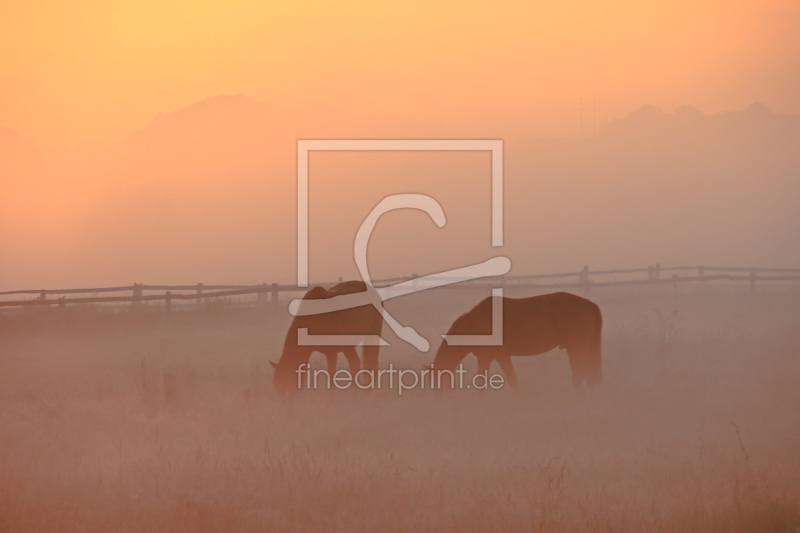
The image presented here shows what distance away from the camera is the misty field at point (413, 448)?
5625 millimetres

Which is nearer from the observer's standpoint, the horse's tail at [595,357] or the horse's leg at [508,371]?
the horse's leg at [508,371]

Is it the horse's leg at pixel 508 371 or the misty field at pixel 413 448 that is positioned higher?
the horse's leg at pixel 508 371

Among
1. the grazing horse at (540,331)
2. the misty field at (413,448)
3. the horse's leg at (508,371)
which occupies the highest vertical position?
the grazing horse at (540,331)

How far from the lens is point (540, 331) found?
1020cm

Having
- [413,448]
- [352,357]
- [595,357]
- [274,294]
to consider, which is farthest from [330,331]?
[274,294]

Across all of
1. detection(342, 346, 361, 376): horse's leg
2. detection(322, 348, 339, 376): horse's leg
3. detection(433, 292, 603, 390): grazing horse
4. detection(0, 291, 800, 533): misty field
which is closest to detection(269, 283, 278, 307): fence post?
detection(0, 291, 800, 533): misty field

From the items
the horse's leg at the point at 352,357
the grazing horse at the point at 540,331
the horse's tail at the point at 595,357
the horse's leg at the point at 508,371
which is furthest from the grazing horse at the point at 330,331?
the horse's tail at the point at 595,357

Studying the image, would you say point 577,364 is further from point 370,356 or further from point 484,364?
point 370,356

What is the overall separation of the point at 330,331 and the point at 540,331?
299cm

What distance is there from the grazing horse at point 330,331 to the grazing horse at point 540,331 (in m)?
1.49

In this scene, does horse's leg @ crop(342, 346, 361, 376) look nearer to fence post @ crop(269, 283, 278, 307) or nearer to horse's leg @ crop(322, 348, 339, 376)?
horse's leg @ crop(322, 348, 339, 376)

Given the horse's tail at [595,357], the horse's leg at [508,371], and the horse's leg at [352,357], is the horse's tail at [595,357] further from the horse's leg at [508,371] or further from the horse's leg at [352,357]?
the horse's leg at [352,357]

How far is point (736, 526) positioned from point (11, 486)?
593 cm

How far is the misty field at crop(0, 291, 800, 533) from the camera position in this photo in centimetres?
562
